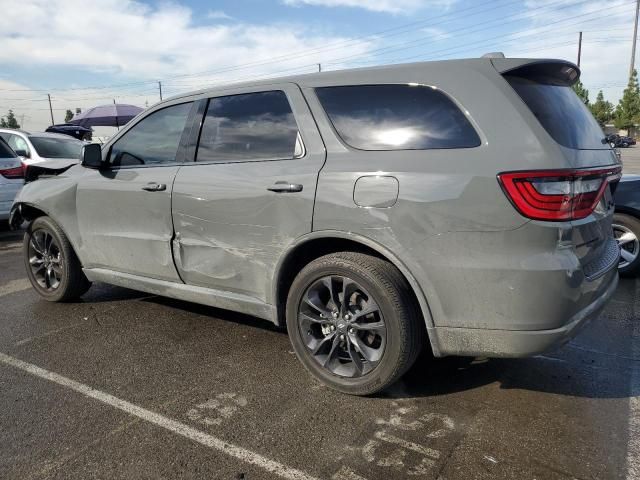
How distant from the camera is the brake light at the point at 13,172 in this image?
8258mm

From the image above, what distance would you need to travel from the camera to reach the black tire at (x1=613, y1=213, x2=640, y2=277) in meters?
5.16

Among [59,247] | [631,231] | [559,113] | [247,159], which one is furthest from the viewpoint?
[631,231]

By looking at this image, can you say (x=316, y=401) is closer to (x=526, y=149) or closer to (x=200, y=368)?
(x=200, y=368)

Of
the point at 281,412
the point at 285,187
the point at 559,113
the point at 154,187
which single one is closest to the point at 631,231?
the point at 559,113

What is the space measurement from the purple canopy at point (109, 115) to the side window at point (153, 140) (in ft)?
72.9

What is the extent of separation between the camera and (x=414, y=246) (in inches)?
105

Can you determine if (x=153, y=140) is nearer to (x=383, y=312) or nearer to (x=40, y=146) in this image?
(x=383, y=312)

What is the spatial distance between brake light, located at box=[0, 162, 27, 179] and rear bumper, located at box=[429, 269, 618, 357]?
25.7 feet

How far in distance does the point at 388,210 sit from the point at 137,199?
2.12 metres

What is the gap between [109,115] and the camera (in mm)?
24484

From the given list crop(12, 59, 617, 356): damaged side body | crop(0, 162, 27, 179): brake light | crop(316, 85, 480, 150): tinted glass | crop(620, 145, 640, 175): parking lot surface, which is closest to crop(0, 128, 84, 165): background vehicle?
crop(0, 162, 27, 179): brake light

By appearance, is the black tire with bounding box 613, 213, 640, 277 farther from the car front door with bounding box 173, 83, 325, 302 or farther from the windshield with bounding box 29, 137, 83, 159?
the windshield with bounding box 29, 137, 83, 159

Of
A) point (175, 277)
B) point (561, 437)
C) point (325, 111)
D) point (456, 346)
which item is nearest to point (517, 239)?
point (456, 346)

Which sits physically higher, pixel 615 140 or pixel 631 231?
pixel 615 140
